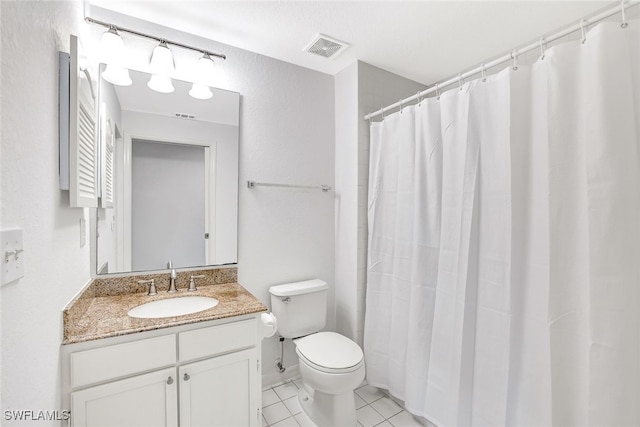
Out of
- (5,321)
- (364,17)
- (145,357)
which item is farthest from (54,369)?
(364,17)

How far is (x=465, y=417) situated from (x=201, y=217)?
1825 mm

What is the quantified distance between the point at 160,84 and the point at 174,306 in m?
1.27

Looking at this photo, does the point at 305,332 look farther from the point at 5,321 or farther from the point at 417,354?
the point at 5,321

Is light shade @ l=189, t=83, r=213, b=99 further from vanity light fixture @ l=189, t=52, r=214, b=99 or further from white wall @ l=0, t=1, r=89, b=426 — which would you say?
white wall @ l=0, t=1, r=89, b=426

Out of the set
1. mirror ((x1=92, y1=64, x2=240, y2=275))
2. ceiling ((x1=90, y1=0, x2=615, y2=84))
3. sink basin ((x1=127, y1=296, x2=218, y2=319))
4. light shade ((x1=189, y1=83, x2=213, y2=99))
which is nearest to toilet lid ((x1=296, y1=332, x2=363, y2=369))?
sink basin ((x1=127, y1=296, x2=218, y2=319))

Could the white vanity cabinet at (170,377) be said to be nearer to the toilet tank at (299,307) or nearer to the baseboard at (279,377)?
the toilet tank at (299,307)

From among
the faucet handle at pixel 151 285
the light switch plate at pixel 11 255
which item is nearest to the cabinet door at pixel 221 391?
the faucet handle at pixel 151 285

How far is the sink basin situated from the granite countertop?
0.08 ft

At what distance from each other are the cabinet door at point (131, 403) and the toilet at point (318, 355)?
0.72 meters

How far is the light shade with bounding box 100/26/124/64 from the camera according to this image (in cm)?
149

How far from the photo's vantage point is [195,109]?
184 centimetres

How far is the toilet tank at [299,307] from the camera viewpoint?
197cm

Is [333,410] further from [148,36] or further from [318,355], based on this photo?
[148,36]

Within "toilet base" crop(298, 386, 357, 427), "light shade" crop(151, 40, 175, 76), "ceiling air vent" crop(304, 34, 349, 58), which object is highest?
"ceiling air vent" crop(304, 34, 349, 58)
